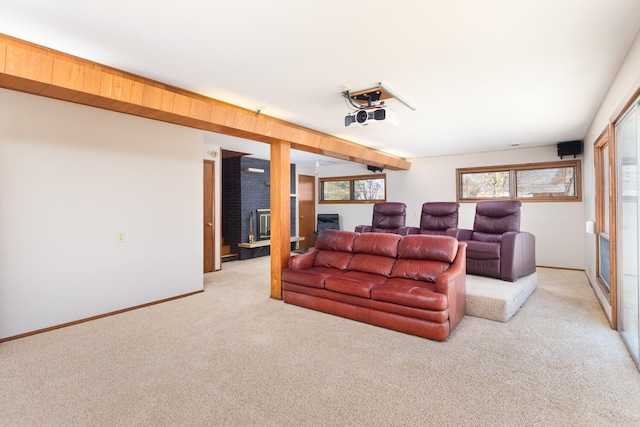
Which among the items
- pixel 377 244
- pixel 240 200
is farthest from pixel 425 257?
pixel 240 200

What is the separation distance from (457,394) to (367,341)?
924 mm

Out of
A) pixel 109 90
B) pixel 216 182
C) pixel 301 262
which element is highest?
pixel 109 90

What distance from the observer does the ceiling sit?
200 cm

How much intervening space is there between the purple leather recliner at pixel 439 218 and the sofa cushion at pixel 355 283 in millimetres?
2342

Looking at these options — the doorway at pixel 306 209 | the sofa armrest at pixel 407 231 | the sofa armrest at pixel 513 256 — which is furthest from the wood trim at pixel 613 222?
the doorway at pixel 306 209

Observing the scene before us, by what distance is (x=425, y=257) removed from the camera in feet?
11.8

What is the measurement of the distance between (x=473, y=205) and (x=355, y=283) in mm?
4803

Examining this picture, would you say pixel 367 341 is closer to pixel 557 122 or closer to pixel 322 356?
pixel 322 356

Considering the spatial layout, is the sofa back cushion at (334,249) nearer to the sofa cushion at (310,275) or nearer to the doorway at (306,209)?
the sofa cushion at (310,275)

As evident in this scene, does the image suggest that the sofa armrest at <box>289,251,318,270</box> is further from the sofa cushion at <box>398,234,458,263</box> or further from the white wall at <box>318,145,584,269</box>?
the white wall at <box>318,145,584,269</box>

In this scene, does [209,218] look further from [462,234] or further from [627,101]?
[627,101]

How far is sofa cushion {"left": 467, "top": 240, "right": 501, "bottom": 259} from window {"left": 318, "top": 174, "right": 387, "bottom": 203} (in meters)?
3.94

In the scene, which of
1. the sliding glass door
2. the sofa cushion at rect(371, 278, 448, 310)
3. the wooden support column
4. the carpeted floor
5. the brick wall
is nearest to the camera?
the carpeted floor

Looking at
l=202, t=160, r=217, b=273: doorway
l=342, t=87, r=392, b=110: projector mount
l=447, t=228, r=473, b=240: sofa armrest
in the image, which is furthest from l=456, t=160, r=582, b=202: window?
l=202, t=160, r=217, b=273: doorway
